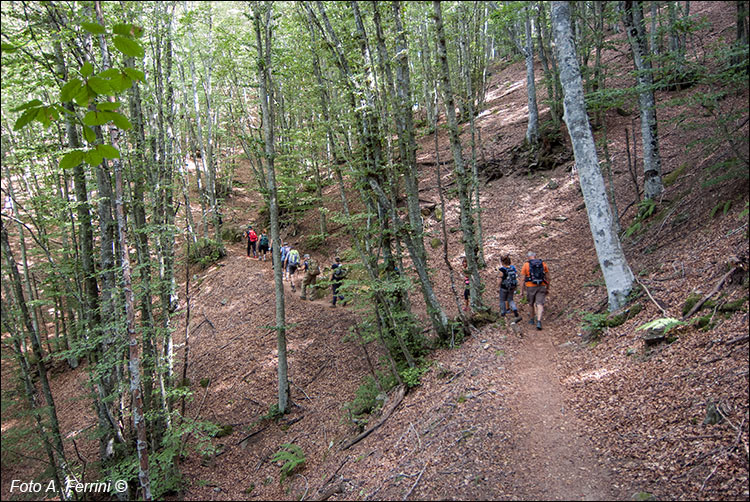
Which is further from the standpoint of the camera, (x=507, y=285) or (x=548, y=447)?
(x=507, y=285)

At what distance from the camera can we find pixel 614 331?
6.26 m

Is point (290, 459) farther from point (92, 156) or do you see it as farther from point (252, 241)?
point (252, 241)

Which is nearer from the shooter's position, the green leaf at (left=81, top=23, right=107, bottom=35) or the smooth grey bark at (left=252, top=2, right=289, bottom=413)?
the green leaf at (left=81, top=23, right=107, bottom=35)

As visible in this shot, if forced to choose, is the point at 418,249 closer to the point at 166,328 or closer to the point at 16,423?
the point at 166,328

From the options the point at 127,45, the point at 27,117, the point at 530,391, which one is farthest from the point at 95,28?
the point at 530,391

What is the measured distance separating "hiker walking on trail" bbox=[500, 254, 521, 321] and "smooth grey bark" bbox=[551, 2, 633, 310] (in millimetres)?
2400

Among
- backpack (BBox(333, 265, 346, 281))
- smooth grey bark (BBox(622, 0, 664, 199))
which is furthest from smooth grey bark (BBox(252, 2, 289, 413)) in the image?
smooth grey bark (BBox(622, 0, 664, 199))

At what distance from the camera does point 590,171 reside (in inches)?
263

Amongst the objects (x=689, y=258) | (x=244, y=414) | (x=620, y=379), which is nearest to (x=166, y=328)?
(x=244, y=414)

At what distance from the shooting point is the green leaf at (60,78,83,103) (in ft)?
4.61

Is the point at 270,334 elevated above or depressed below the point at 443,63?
below

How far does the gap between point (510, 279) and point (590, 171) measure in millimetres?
3197

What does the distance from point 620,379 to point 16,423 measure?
10.00 m

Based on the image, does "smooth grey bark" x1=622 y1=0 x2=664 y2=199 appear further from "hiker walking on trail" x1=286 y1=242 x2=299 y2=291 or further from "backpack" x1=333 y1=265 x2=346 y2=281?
"hiker walking on trail" x1=286 y1=242 x2=299 y2=291
